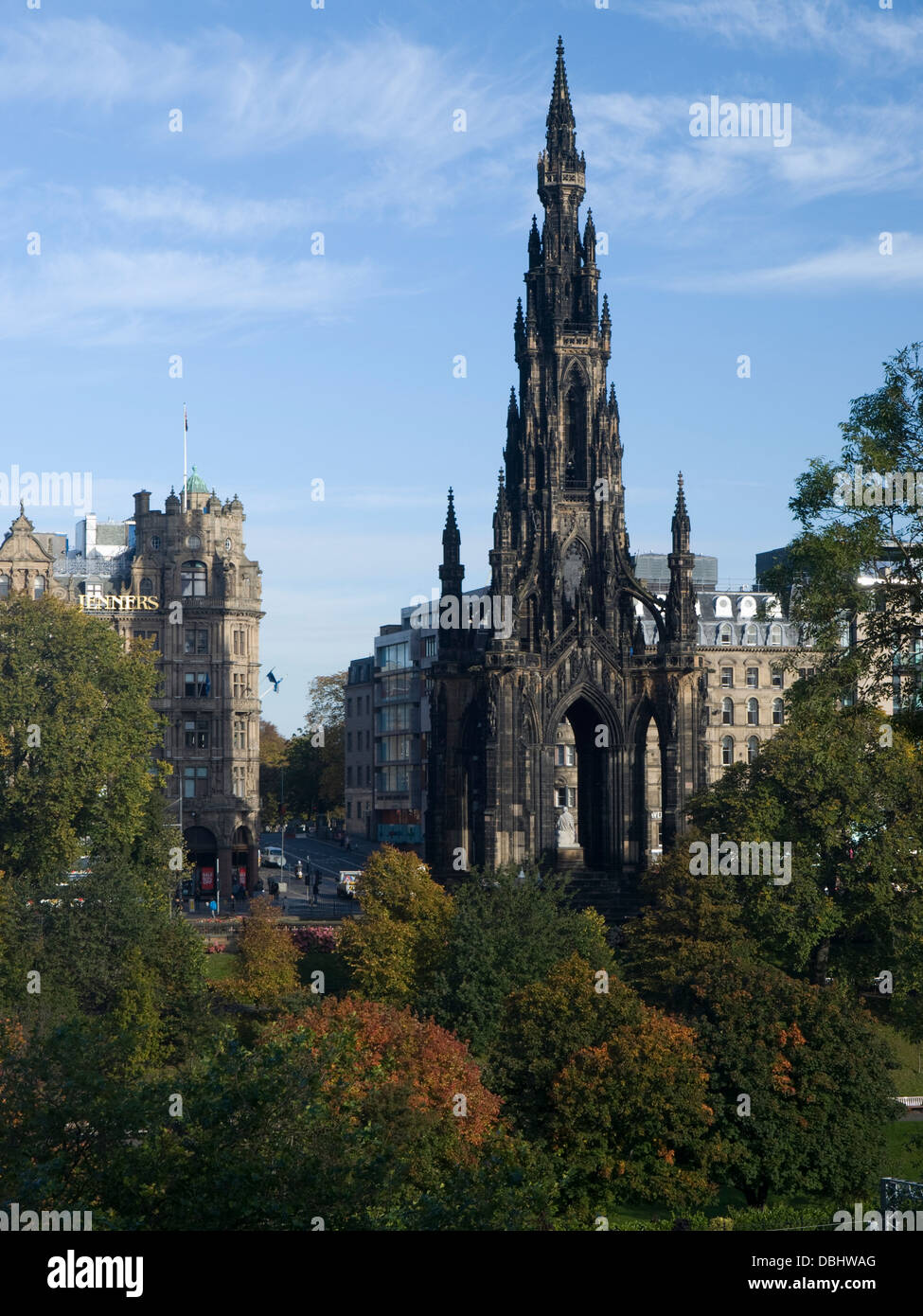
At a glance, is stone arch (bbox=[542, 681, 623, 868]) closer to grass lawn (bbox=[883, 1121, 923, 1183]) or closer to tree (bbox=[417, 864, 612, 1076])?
tree (bbox=[417, 864, 612, 1076])

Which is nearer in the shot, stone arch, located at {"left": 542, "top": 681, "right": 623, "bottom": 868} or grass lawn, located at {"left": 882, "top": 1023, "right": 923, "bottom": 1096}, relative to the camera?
grass lawn, located at {"left": 882, "top": 1023, "right": 923, "bottom": 1096}

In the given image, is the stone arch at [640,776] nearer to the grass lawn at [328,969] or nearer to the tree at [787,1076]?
the grass lawn at [328,969]

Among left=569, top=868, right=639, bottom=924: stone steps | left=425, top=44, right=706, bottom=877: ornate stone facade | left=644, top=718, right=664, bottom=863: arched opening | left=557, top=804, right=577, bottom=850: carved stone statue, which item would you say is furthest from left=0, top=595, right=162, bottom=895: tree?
left=557, top=804, right=577, bottom=850: carved stone statue

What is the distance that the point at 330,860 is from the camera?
148 metres

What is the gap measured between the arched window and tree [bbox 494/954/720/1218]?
64912 mm

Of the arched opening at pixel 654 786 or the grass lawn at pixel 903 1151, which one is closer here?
the grass lawn at pixel 903 1151

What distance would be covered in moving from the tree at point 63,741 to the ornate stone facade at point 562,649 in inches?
685

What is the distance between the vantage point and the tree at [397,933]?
74000 millimetres

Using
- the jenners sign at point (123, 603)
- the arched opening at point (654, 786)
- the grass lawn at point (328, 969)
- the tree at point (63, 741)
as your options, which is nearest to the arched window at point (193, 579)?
the jenners sign at point (123, 603)

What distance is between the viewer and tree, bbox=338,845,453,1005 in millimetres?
Answer: 74000

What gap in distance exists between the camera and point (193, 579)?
399 ft

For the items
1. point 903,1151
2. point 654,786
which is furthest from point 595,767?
point 654,786

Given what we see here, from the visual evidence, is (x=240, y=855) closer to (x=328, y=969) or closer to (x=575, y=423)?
(x=328, y=969)
